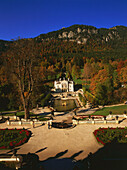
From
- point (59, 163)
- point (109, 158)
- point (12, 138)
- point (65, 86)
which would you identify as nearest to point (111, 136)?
point (109, 158)

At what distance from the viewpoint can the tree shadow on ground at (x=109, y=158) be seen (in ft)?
35.8

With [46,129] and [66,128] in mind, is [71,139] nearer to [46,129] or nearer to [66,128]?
[66,128]

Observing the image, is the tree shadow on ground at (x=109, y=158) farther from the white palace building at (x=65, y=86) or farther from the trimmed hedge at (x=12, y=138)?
the white palace building at (x=65, y=86)

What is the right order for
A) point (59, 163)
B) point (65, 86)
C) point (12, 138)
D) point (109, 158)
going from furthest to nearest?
1. point (65, 86)
2. point (12, 138)
3. point (109, 158)
4. point (59, 163)

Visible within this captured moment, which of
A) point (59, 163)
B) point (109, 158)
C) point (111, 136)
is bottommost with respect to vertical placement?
point (59, 163)

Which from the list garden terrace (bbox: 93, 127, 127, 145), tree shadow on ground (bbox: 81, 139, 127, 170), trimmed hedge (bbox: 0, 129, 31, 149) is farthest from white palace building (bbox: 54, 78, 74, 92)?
tree shadow on ground (bbox: 81, 139, 127, 170)

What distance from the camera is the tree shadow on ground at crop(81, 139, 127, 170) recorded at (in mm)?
10905

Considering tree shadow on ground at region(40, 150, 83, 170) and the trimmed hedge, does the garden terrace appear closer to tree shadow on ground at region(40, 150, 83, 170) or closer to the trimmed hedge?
tree shadow on ground at region(40, 150, 83, 170)

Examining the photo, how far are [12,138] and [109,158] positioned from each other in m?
12.9

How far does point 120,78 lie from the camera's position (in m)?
46.8

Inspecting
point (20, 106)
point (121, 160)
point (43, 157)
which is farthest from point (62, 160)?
point (20, 106)

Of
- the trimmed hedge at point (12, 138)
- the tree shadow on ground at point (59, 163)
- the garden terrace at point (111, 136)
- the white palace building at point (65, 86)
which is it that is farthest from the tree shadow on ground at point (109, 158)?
the white palace building at point (65, 86)

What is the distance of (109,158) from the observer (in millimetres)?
12125

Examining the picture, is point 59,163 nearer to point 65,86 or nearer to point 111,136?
point 111,136
